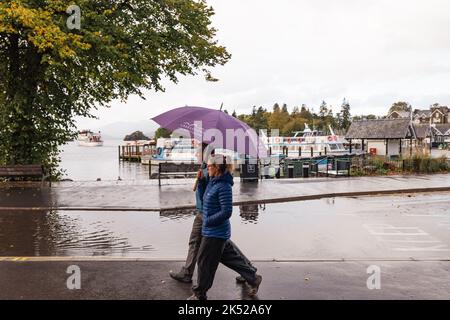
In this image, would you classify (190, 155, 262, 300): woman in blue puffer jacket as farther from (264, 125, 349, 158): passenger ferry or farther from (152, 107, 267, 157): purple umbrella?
(264, 125, 349, 158): passenger ferry

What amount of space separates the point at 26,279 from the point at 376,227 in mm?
7665

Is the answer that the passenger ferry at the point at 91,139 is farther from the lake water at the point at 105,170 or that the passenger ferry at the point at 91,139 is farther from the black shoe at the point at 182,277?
the black shoe at the point at 182,277

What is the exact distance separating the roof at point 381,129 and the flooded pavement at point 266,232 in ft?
81.4

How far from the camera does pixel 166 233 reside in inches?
377

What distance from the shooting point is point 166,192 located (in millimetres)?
15398

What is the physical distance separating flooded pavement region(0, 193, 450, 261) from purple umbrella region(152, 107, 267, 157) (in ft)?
7.86

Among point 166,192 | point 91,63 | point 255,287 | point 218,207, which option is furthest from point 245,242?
point 91,63

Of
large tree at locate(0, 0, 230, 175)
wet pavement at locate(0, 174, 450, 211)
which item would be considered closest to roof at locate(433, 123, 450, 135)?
wet pavement at locate(0, 174, 450, 211)

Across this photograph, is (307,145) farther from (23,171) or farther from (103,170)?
(23,171)

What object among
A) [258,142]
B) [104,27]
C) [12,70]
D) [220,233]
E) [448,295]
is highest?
[104,27]

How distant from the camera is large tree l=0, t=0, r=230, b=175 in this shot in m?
16.2

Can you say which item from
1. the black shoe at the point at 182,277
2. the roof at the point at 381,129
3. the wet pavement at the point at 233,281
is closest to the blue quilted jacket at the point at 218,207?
the wet pavement at the point at 233,281

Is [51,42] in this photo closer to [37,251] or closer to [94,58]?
[94,58]

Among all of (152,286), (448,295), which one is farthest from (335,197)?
(152,286)
